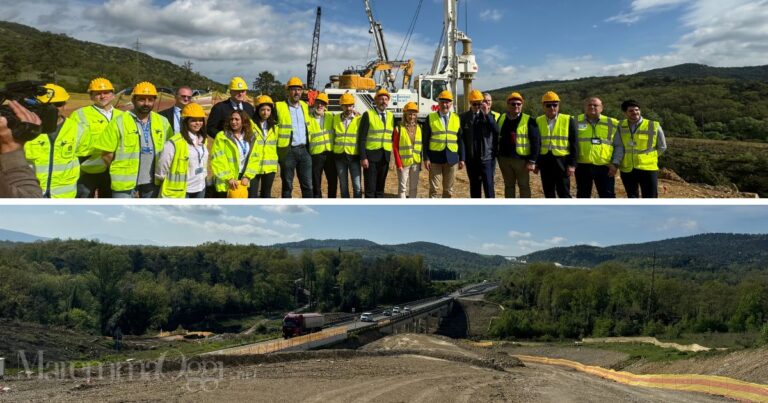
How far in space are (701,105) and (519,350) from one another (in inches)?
3568

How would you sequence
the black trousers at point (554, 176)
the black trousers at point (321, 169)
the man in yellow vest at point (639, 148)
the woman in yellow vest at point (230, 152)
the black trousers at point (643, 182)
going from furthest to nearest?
the black trousers at point (321, 169) → the black trousers at point (554, 176) → the black trousers at point (643, 182) → the man in yellow vest at point (639, 148) → the woman in yellow vest at point (230, 152)

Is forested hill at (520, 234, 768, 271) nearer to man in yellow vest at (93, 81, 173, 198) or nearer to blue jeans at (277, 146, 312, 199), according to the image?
blue jeans at (277, 146, 312, 199)

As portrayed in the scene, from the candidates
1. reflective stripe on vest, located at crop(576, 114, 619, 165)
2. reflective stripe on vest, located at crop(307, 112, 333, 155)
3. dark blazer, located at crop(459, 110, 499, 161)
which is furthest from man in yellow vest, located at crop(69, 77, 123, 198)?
reflective stripe on vest, located at crop(576, 114, 619, 165)

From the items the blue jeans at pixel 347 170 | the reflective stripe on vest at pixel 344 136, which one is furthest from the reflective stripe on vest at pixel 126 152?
the blue jeans at pixel 347 170

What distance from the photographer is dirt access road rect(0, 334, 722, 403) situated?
12.7 meters

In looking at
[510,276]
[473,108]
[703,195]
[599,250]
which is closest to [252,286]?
[510,276]

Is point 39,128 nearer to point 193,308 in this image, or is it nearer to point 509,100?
point 509,100

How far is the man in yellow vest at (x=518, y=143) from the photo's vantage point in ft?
29.0

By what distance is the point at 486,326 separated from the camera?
70.4 feet

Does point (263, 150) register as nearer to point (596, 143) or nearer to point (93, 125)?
point (93, 125)

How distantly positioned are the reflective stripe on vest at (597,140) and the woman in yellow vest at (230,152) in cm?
524

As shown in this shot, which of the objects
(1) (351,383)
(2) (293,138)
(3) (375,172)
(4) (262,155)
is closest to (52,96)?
(4) (262,155)

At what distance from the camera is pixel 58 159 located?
632 cm

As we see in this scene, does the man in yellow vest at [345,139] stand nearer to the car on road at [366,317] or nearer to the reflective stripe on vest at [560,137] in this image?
the reflective stripe on vest at [560,137]
